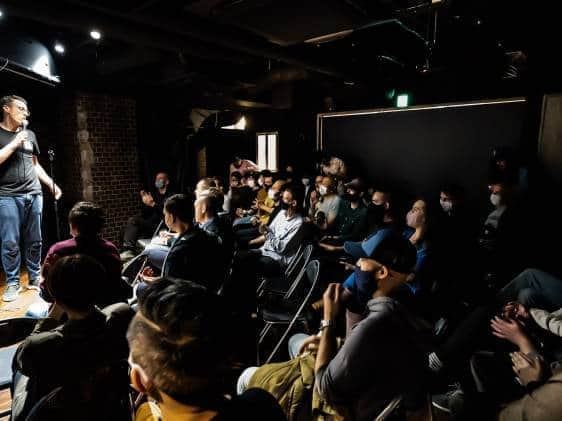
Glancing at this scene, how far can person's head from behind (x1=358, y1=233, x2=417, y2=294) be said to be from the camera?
1.55 metres

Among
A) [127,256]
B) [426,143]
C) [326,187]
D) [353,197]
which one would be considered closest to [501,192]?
[353,197]

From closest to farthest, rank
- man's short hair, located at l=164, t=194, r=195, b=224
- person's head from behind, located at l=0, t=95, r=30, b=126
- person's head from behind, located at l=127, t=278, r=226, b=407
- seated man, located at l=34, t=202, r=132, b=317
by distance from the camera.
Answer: person's head from behind, located at l=127, t=278, r=226, b=407, seated man, located at l=34, t=202, r=132, b=317, man's short hair, located at l=164, t=194, r=195, b=224, person's head from behind, located at l=0, t=95, r=30, b=126

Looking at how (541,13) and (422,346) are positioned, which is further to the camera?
(541,13)

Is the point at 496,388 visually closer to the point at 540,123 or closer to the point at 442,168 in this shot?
the point at 540,123

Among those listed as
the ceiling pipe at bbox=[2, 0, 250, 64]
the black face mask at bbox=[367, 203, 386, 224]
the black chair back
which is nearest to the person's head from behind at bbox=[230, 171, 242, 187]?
the ceiling pipe at bbox=[2, 0, 250, 64]

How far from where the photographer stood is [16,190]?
3.35 m

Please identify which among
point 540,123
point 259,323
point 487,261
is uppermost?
point 540,123

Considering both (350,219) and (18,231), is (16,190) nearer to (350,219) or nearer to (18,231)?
(18,231)

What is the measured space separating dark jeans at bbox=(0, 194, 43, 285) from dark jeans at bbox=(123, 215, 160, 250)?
5.00 feet

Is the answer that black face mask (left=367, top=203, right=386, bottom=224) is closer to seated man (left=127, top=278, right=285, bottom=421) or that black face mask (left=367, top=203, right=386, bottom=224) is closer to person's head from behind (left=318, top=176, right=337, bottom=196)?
person's head from behind (left=318, top=176, right=337, bottom=196)

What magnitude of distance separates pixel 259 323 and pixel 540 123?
451 centimetres

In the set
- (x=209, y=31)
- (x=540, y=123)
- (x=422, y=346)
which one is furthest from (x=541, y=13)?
(x=422, y=346)

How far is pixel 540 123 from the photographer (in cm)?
431

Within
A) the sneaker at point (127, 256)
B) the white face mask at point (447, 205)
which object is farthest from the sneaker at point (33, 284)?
the white face mask at point (447, 205)
